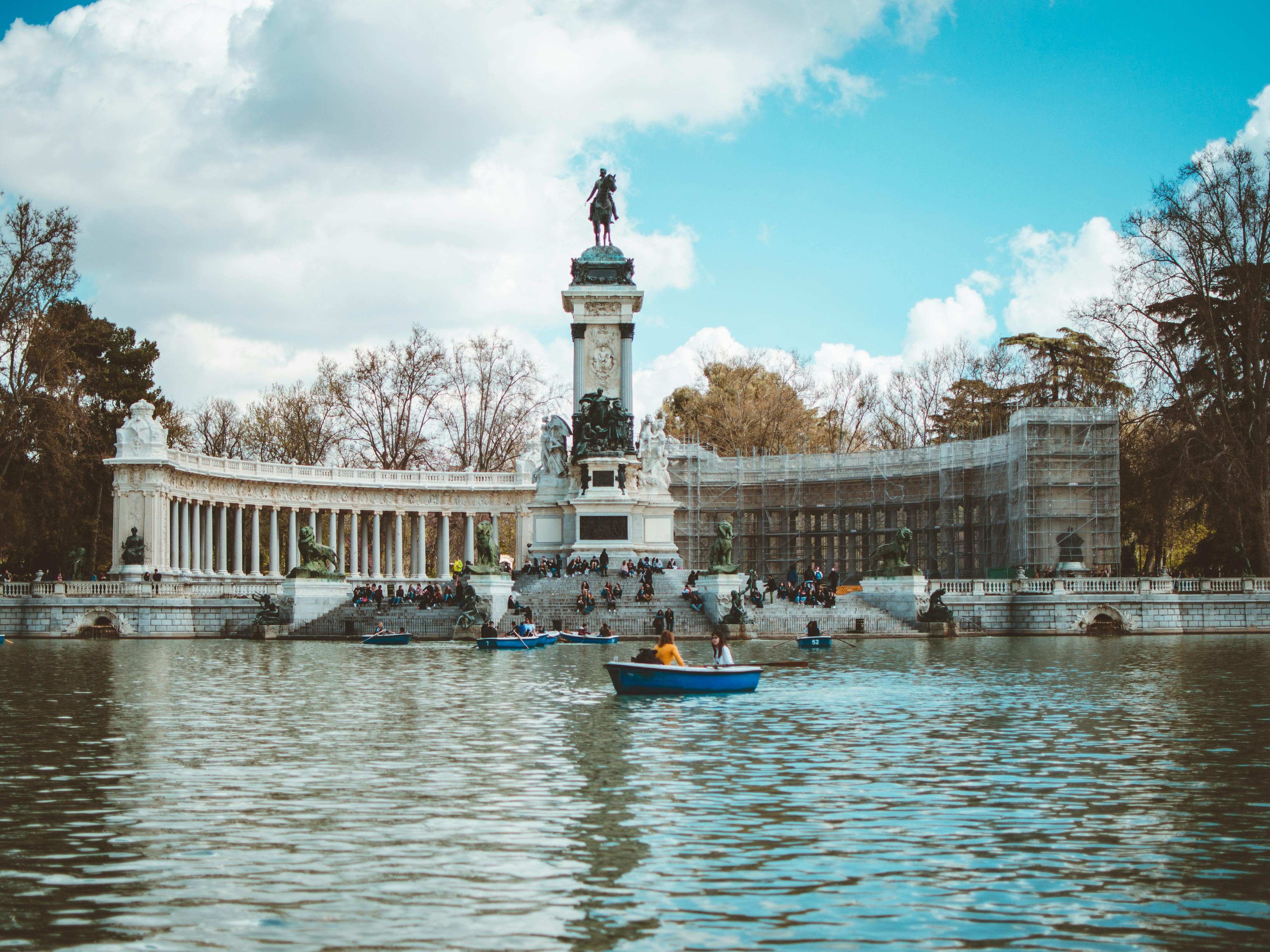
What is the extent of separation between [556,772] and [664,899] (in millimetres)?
5325

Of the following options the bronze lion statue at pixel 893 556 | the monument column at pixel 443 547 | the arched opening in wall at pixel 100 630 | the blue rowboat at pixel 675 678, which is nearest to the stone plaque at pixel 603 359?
the monument column at pixel 443 547

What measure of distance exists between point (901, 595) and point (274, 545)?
36801mm

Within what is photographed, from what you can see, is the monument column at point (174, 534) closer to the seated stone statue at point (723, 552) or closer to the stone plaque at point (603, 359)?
the stone plaque at point (603, 359)

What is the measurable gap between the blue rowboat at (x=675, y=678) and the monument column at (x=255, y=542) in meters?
48.0

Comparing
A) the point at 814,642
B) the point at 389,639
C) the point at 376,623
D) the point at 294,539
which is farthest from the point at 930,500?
the point at 389,639

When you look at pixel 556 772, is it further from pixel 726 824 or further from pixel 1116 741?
pixel 1116 741

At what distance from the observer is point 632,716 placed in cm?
1966

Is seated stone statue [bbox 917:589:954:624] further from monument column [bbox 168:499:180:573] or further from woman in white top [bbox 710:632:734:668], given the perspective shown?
monument column [bbox 168:499:180:573]

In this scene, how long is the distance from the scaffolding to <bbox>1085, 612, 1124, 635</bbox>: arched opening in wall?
5.50 meters

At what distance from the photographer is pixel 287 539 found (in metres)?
87.0

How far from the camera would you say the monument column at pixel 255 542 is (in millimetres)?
67125

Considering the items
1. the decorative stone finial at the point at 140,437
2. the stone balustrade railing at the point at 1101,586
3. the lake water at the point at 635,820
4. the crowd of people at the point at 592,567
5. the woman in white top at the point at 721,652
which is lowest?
the lake water at the point at 635,820

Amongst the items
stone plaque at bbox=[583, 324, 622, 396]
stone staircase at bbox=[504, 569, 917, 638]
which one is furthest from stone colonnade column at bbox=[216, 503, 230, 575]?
stone staircase at bbox=[504, 569, 917, 638]

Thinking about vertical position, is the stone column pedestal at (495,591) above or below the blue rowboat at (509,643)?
above
